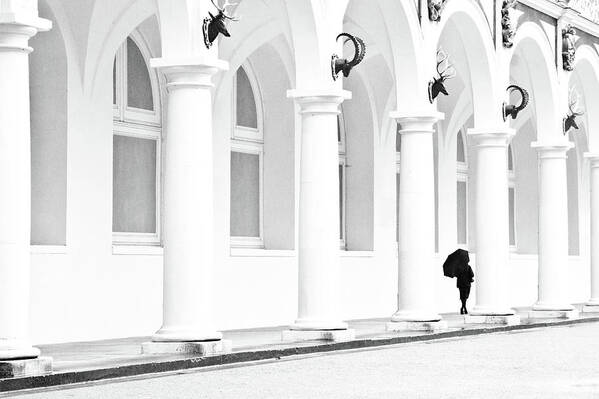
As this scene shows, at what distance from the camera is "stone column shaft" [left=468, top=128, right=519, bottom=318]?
2453 centimetres

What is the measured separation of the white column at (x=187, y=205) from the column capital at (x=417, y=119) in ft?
19.6

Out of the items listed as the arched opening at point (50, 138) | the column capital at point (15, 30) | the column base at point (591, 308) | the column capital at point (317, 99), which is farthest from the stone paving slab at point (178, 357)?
the column base at point (591, 308)

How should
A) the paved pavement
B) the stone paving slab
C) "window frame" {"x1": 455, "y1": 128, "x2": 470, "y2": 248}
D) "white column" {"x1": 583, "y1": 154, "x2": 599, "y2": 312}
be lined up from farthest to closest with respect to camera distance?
"window frame" {"x1": 455, "y1": 128, "x2": 470, "y2": 248}
"white column" {"x1": 583, "y1": 154, "x2": 599, "y2": 312}
the stone paving slab
the paved pavement

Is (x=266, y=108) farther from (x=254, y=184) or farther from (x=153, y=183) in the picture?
(x=153, y=183)

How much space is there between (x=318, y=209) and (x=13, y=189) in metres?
6.79

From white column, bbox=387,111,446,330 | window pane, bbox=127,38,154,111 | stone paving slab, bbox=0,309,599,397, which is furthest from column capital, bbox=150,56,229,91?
white column, bbox=387,111,446,330

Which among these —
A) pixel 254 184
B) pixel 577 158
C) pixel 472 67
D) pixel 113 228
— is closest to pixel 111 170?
pixel 113 228

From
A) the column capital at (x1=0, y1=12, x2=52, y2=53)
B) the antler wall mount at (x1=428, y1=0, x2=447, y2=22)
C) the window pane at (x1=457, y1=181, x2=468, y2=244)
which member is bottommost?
the window pane at (x1=457, y1=181, x2=468, y2=244)

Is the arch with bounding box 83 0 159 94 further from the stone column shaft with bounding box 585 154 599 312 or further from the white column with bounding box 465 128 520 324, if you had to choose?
the stone column shaft with bounding box 585 154 599 312

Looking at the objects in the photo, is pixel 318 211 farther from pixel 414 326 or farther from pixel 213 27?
pixel 213 27

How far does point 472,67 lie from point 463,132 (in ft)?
32.9

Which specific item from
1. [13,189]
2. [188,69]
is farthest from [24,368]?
[188,69]

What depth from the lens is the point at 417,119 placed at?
21672 millimetres

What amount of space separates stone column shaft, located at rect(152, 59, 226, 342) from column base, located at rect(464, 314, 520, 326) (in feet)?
30.4
